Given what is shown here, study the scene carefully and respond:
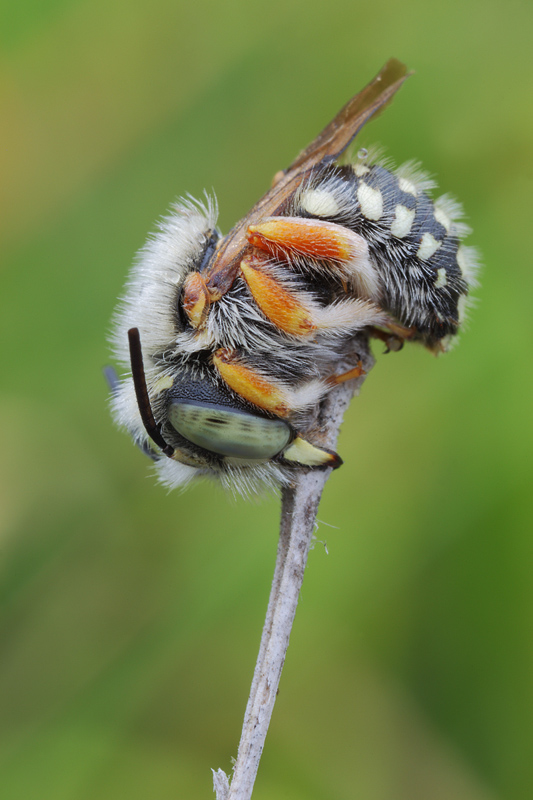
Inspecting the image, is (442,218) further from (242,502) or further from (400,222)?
(242,502)

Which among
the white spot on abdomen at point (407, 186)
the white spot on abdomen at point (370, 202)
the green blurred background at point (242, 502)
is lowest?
the green blurred background at point (242, 502)

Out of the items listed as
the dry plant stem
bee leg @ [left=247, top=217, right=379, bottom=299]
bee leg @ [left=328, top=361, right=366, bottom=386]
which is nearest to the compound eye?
the dry plant stem

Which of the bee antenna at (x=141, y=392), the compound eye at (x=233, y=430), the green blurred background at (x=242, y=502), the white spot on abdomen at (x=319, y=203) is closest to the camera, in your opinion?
the bee antenna at (x=141, y=392)

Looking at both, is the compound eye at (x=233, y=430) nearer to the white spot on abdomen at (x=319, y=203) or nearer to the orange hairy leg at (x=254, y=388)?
the orange hairy leg at (x=254, y=388)

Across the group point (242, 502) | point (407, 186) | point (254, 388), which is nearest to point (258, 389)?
point (254, 388)

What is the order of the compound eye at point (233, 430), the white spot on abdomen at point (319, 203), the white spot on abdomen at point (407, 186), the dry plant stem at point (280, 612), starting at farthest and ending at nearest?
1. the white spot on abdomen at point (407, 186)
2. the white spot on abdomen at point (319, 203)
3. the compound eye at point (233, 430)
4. the dry plant stem at point (280, 612)

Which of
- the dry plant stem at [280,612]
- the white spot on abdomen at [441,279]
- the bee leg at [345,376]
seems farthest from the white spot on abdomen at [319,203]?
the dry plant stem at [280,612]

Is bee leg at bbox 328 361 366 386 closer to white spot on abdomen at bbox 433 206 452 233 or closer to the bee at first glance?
the bee
